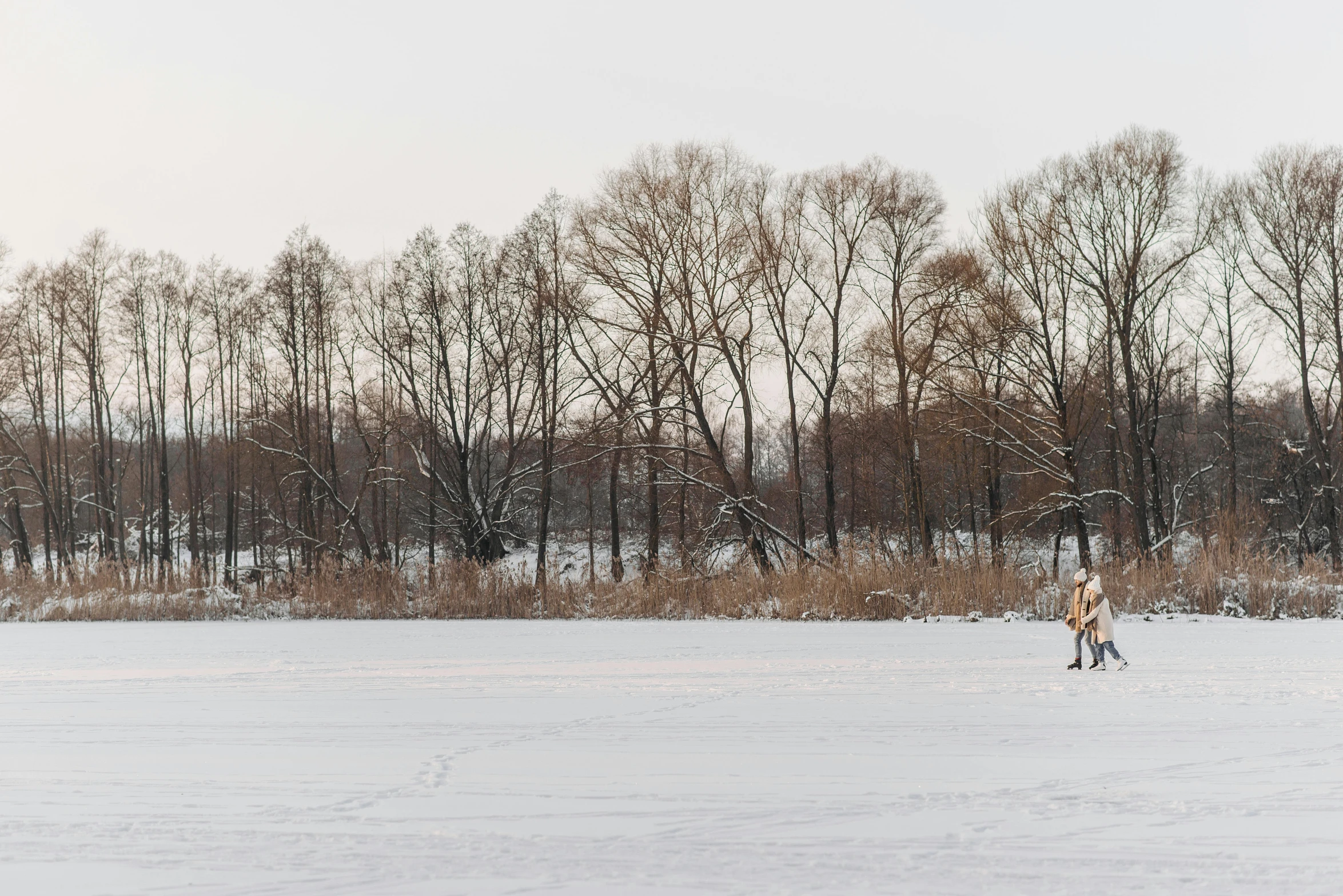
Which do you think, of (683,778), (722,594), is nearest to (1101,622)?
(683,778)

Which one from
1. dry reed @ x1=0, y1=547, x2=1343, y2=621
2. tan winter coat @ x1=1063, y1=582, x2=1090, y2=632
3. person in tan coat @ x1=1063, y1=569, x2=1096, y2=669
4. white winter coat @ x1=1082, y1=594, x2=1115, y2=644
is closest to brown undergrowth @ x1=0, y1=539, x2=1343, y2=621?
dry reed @ x1=0, y1=547, x2=1343, y2=621

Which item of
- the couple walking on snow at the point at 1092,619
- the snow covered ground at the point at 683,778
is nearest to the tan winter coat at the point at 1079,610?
the couple walking on snow at the point at 1092,619

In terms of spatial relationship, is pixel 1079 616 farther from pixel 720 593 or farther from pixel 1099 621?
pixel 720 593

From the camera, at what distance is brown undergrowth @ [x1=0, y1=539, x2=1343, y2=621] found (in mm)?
13328

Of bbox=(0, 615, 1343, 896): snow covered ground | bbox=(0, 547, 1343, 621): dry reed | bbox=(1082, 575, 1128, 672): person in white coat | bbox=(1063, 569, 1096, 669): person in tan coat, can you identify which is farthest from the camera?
bbox=(0, 547, 1343, 621): dry reed

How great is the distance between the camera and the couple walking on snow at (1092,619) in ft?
24.6

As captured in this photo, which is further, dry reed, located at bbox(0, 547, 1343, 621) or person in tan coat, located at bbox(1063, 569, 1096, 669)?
dry reed, located at bbox(0, 547, 1343, 621)

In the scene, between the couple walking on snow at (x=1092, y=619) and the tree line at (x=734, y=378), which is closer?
the couple walking on snow at (x=1092, y=619)

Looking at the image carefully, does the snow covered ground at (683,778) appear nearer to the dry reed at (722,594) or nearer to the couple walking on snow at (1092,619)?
the couple walking on snow at (1092,619)

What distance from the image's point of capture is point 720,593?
1468 centimetres

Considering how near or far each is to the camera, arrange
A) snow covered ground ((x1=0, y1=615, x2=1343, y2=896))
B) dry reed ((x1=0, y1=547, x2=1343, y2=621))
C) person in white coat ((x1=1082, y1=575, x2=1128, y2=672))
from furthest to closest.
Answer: dry reed ((x1=0, y1=547, x2=1343, y2=621)) < person in white coat ((x1=1082, y1=575, x2=1128, y2=672)) < snow covered ground ((x1=0, y1=615, x2=1343, y2=896))

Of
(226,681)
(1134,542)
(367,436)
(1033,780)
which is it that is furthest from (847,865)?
(367,436)

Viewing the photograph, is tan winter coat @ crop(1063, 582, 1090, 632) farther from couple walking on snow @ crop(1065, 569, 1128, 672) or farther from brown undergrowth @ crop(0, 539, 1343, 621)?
brown undergrowth @ crop(0, 539, 1343, 621)

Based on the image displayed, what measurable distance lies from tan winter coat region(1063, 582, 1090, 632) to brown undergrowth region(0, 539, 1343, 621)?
5.73 metres
